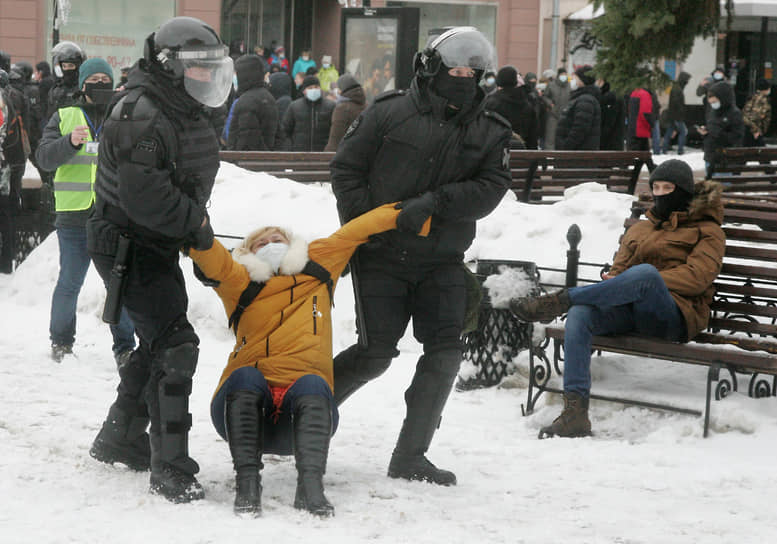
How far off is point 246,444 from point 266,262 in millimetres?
810

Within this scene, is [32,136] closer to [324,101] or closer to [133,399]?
[324,101]

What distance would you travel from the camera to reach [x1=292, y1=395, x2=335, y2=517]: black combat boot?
15.3 ft

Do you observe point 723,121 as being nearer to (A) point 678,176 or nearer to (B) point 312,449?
(A) point 678,176

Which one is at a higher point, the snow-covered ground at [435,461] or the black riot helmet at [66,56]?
the black riot helmet at [66,56]

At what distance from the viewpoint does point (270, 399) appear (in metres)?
4.97

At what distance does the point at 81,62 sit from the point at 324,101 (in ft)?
18.8

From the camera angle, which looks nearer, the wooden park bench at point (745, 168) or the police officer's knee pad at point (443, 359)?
the police officer's knee pad at point (443, 359)

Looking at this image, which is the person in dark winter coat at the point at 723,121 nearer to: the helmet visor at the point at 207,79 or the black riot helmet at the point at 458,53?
the black riot helmet at the point at 458,53

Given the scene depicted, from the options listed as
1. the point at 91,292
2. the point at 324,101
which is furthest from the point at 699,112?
the point at 91,292

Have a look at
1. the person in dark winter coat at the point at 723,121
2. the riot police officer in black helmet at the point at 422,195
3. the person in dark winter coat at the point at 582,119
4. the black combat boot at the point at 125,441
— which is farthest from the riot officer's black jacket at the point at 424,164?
the person in dark winter coat at the point at 723,121

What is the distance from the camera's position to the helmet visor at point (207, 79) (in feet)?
15.9

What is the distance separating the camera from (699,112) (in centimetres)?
2767

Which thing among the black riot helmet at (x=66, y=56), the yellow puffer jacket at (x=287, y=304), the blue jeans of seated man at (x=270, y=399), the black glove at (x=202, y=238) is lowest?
the blue jeans of seated man at (x=270, y=399)

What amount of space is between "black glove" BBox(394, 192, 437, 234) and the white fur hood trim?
0.43 meters
